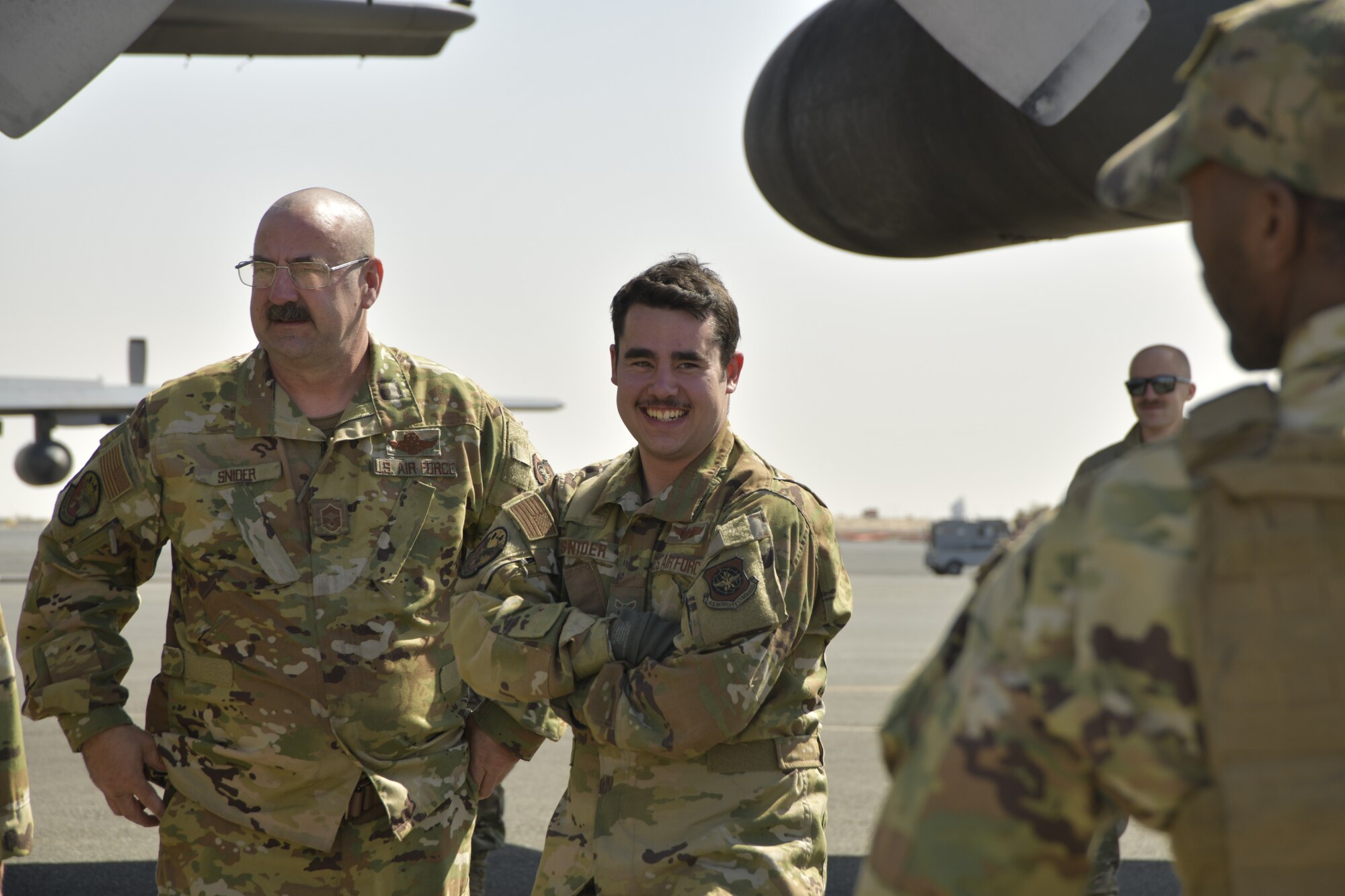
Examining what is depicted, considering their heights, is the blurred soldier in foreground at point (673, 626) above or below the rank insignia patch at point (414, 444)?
below

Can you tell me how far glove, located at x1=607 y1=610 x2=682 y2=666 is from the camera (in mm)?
2721

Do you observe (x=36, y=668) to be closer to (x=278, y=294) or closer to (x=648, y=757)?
(x=278, y=294)

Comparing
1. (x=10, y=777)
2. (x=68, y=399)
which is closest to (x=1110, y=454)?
(x=10, y=777)

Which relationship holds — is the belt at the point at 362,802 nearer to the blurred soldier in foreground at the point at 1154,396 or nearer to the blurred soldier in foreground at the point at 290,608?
the blurred soldier in foreground at the point at 290,608

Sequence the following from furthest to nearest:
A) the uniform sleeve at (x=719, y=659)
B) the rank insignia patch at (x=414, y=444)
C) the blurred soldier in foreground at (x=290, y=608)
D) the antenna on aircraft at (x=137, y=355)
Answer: the antenna on aircraft at (x=137, y=355), the rank insignia patch at (x=414, y=444), the blurred soldier in foreground at (x=290, y=608), the uniform sleeve at (x=719, y=659)

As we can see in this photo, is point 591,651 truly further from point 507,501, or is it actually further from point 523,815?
point 523,815

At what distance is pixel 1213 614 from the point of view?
127 centimetres

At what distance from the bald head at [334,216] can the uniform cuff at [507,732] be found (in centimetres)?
117

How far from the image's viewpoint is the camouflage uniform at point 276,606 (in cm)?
322

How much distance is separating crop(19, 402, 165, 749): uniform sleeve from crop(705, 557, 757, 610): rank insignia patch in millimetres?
1487

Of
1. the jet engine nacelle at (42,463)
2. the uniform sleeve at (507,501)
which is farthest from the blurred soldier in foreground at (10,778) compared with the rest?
the jet engine nacelle at (42,463)

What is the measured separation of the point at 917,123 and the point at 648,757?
95.8 inches

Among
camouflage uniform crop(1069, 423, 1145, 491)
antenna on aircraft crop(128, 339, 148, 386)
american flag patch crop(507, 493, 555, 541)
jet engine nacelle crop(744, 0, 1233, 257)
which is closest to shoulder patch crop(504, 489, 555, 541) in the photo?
american flag patch crop(507, 493, 555, 541)

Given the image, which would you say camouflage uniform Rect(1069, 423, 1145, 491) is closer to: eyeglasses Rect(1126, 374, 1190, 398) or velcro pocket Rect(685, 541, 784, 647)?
eyeglasses Rect(1126, 374, 1190, 398)
